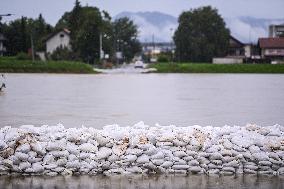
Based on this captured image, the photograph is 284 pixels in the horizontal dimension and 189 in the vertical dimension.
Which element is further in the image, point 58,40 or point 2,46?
point 2,46

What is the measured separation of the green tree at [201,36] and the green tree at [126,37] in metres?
21.7

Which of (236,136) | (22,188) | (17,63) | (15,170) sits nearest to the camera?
(22,188)

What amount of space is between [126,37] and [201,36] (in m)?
28.1

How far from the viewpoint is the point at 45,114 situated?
510 inches

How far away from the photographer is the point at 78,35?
70.7 metres

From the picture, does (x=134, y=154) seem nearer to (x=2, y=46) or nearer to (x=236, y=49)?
(x=2, y=46)

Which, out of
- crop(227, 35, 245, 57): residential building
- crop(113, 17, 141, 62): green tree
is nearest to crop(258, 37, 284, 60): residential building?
crop(227, 35, 245, 57): residential building

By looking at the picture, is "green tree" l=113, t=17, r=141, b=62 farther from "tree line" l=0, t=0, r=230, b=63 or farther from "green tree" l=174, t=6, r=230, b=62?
"green tree" l=174, t=6, r=230, b=62

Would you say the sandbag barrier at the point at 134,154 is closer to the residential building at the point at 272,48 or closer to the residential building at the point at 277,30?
the residential building at the point at 272,48

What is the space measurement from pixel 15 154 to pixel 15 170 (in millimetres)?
207

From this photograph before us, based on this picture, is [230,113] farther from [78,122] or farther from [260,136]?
[260,136]

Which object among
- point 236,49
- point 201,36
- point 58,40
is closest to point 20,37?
point 58,40

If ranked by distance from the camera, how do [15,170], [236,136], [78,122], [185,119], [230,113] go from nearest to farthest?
[15,170] < [236,136] < [78,122] < [185,119] < [230,113]

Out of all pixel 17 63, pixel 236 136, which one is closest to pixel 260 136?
pixel 236 136
